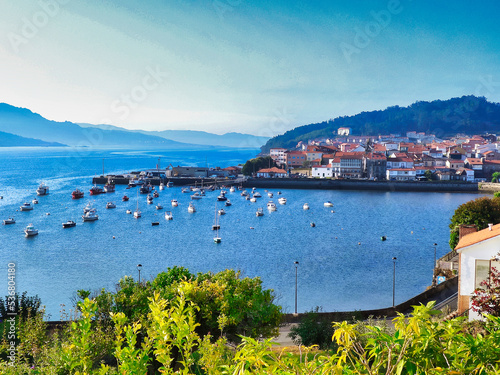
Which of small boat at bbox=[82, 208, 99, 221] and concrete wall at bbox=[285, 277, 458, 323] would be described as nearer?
concrete wall at bbox=[285, 277, 458, 323]

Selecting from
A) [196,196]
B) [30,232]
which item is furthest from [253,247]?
[196,196]

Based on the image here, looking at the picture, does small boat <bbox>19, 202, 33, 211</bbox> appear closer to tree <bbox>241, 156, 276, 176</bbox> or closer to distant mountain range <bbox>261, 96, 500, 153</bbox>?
tree <bbox>241, 156, 276, 176</bbox>

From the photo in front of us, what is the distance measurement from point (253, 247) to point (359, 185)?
125 feet

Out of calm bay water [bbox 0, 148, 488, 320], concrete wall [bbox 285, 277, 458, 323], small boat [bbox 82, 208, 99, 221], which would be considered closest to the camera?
concrete wall [bbox 285, 277, 458, 323]

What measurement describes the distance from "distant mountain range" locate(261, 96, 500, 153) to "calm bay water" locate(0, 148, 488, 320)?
108397mm

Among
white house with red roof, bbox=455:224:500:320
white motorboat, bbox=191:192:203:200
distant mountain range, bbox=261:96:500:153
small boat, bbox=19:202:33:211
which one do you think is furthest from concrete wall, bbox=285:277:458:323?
distant mountain range, bbox=261:96:500:153

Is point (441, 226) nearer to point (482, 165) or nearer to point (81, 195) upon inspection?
point (81, 195)

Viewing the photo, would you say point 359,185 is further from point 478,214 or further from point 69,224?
point 478,214

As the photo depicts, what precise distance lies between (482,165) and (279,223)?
4915cm

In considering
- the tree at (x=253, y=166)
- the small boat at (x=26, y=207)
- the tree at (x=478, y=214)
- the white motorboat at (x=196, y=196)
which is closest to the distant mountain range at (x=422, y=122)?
the tree at (x=253, y=166)

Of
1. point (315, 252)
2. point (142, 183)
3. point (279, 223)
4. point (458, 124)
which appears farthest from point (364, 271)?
point (458, 124)

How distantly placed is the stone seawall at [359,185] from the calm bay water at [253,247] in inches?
422

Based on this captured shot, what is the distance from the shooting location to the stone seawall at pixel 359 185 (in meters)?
60.8

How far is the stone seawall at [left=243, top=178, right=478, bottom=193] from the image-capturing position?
60.8 metres
